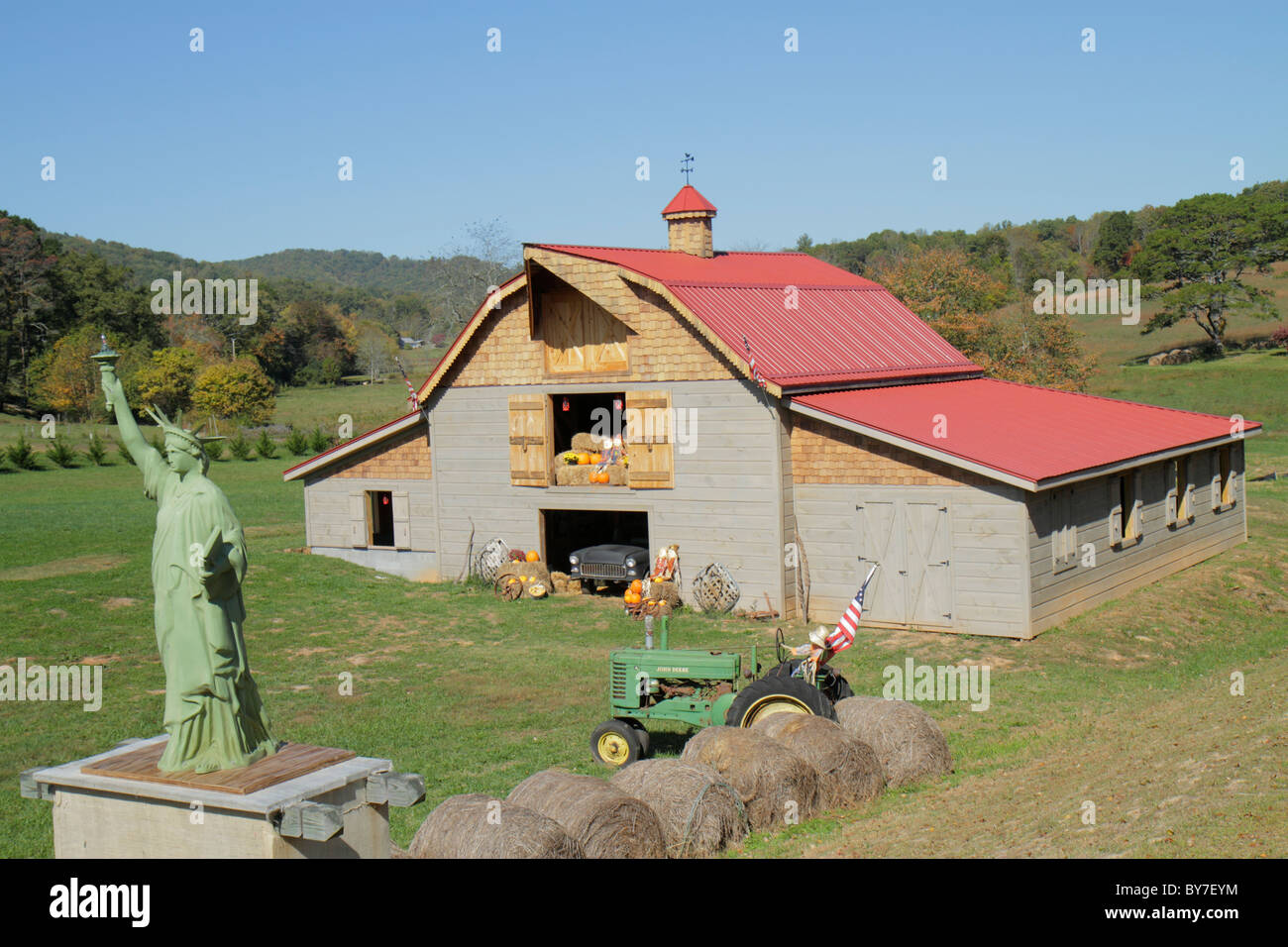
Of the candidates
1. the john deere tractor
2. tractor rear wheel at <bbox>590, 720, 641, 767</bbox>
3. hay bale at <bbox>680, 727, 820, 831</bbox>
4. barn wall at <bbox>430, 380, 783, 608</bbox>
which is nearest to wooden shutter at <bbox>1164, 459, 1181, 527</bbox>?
barn wall at <bbox>430, 380, 783, 608</bbox>

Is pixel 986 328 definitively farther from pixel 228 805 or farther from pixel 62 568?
pixel 228 805

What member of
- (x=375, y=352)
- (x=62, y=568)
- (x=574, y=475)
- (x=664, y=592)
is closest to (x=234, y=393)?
(x=62, y=568)

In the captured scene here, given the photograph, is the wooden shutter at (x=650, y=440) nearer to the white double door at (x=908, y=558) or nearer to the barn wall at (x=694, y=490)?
the barn wall at (x=694, y=490)

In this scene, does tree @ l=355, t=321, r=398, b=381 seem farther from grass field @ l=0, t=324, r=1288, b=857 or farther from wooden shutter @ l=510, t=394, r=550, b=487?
wooden shutter @ l=510, t=394, r=550, b=487

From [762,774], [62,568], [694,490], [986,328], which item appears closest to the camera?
[762,774]

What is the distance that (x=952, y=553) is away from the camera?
20734mm

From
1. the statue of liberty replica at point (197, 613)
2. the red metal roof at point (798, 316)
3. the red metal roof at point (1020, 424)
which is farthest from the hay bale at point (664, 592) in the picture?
the statue of liberty replica at point (197, 613)

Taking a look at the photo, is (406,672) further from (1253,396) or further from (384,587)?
(1253,396)

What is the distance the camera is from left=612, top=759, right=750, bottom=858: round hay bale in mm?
10562

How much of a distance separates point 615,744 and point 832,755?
295cm

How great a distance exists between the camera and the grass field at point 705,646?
10.9 metres

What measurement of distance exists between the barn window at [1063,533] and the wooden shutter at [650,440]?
720cm

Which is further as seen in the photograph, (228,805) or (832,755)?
(832,755)
